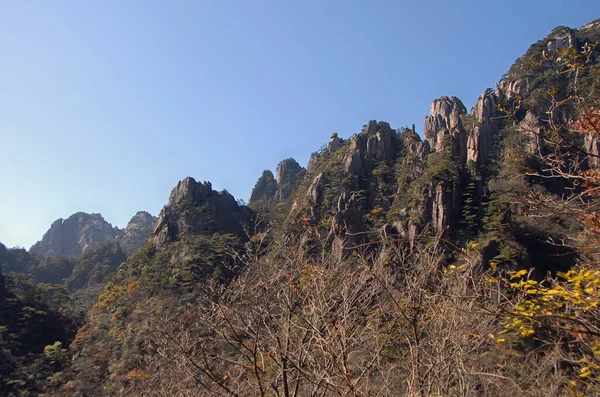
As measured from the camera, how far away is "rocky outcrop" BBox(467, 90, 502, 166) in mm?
32188

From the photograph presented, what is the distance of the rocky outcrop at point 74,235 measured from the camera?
87.4m

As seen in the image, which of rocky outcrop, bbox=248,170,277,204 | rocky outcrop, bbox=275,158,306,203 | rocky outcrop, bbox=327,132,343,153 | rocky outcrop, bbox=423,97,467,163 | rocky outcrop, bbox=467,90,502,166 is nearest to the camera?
rocky outcrop, bbox=467,90,502,166

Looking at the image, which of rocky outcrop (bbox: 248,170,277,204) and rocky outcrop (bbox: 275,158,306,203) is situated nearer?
rocky outcrop (bbox: 275,158,306,203)

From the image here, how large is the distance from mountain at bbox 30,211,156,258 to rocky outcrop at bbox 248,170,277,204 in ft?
109

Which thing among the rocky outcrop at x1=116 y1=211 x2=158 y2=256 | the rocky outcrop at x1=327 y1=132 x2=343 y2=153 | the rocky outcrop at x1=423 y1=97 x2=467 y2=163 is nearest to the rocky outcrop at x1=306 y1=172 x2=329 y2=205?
the rocky outcrop at x1=423 y1=97 x2=467 y2=163

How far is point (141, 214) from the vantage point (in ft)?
307

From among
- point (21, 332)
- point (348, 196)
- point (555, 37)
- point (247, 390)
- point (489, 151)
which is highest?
point (555, 37)

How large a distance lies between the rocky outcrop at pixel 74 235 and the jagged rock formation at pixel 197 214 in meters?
56.2

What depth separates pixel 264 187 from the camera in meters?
63.9

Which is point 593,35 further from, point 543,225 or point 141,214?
point 141,214

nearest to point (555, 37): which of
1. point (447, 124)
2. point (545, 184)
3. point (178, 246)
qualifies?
point (447, 124)

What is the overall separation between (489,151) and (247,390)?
1354 inches

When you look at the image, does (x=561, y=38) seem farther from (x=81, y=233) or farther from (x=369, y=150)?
(x=81, y=233)

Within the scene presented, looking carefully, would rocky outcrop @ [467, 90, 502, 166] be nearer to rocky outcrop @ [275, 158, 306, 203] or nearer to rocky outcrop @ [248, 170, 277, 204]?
rocky outcrop @ [275, 158, 306, 203]
